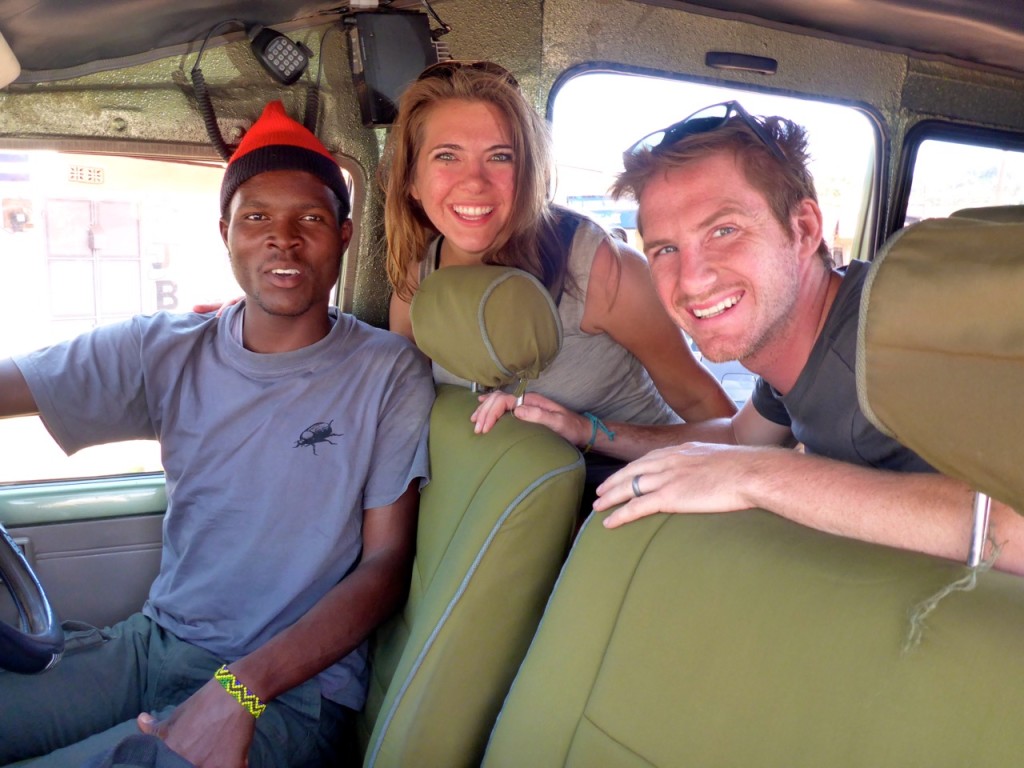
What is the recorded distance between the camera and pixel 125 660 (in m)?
1.81

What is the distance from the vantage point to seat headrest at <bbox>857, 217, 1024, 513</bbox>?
64 centimetres

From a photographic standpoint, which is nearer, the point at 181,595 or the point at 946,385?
the point at 946,385

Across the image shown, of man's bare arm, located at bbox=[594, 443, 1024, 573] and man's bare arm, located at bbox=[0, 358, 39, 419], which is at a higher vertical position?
man's bare arm, located at bbox=[594, 443, 1024, 573]

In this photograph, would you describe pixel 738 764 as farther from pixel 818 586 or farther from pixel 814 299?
pixel 814 299

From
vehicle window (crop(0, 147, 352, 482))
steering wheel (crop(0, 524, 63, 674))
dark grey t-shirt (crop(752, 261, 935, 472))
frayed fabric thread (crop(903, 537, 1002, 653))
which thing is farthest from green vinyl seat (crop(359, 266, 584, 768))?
vehicle window (crop(0, 147, 352, 482))

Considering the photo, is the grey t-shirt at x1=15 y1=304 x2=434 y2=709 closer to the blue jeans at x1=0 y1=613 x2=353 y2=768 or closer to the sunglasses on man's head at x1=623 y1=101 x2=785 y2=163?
the blue jeans at x1=0 y1=613 x2=353 y2=768

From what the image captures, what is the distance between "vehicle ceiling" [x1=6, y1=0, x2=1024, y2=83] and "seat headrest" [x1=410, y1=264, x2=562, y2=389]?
3.23 ft

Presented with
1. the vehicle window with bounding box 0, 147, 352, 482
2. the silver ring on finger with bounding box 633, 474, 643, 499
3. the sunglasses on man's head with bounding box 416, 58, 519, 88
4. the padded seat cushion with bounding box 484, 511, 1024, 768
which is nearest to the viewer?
the padded seat cushion with bounding box 484, 511, 1024, 768

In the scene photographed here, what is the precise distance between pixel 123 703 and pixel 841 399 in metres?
1.53

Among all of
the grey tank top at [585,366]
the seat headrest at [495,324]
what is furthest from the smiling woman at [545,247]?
the seat headrest at [495,324]

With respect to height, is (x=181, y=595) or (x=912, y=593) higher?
(x=912, y=593)

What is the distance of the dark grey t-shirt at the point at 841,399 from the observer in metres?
1.25

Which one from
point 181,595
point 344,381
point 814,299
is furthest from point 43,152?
point 814,299

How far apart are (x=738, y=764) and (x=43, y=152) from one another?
6.55 ft
